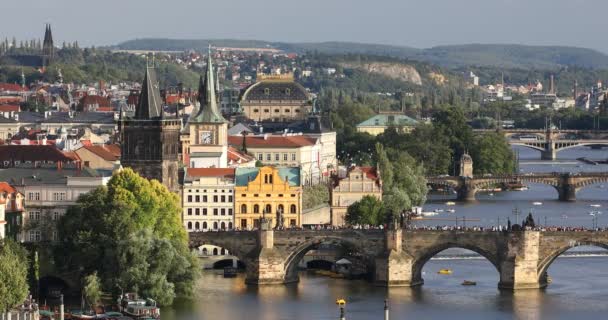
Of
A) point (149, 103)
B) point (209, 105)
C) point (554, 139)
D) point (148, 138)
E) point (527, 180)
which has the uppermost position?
point (554, 139)

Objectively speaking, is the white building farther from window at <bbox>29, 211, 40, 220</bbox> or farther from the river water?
window at <bbox>29, 211, 40, 220</bbox>

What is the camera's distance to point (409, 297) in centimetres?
7300

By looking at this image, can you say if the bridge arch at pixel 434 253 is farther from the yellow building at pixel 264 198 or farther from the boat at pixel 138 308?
the boat at pixel 138 308

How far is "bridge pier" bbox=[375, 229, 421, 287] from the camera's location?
2990 inches

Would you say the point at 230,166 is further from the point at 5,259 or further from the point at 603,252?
the point at 5,259

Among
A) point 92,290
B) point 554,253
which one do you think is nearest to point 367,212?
point 554,253

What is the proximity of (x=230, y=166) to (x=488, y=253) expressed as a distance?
820 inches

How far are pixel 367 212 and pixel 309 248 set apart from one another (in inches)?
389

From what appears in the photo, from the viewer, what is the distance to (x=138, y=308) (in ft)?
219

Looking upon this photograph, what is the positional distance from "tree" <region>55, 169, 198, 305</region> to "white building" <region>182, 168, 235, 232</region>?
9.88m

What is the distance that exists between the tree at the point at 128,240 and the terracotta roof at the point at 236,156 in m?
24.1

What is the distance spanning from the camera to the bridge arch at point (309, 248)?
252 ft

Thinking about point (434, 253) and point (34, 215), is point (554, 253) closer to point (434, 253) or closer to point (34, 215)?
point (434, 253)

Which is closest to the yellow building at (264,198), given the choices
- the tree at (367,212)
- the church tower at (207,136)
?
the tree at (367,212)
